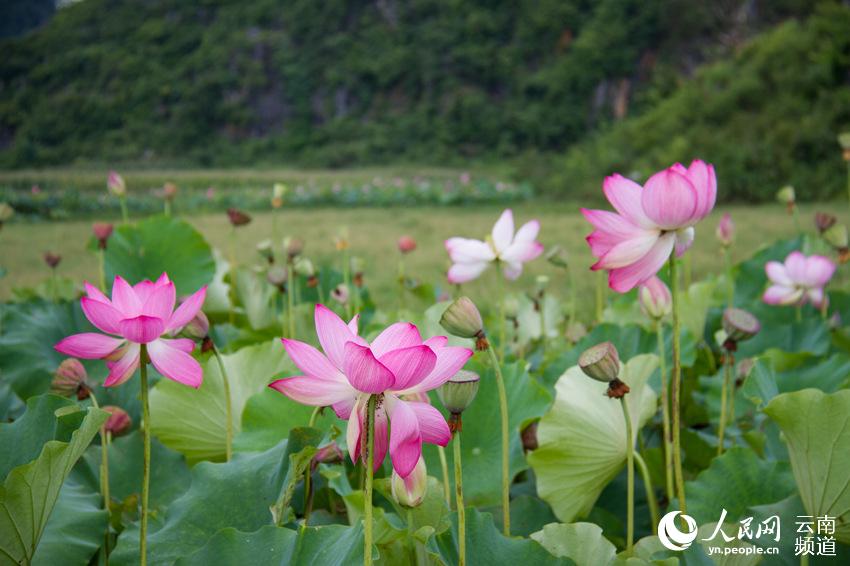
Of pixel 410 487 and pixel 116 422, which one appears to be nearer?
pixel 410 487

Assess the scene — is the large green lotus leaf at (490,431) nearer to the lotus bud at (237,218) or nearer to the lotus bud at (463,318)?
the lotus bud at (463,318)

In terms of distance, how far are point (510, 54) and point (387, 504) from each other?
53.6ft

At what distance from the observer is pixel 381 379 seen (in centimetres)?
29

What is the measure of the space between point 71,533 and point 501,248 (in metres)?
0.42

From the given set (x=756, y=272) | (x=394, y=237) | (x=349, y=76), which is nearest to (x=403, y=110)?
(x=349, y=76)

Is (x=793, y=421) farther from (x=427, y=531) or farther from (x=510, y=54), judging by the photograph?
(x=510, y=54)

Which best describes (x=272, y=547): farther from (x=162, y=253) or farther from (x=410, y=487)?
(x=162, y=253)

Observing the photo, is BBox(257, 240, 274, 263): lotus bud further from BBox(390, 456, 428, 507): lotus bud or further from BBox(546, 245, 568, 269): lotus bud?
BBox(390, 456, 428, 507): lotus bud

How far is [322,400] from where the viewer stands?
321 millimetres

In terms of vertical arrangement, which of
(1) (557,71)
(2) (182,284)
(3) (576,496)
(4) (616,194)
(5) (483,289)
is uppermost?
(1) (557,71)

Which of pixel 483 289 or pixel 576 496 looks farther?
pixel 483 289

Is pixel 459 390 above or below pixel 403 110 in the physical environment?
below

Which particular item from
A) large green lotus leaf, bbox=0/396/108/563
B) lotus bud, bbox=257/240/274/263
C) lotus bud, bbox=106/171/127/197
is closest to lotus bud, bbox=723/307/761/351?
large green lotus leaf, bbox=0/396/108/563

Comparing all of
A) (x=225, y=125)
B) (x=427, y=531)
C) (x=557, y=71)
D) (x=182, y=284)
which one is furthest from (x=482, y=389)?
(x=225, y=125)
